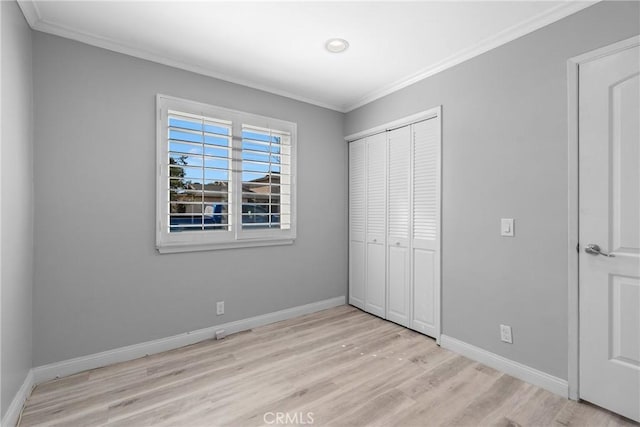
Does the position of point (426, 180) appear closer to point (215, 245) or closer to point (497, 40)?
point (497, 40)

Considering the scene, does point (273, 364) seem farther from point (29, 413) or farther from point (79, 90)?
point (79, 90)

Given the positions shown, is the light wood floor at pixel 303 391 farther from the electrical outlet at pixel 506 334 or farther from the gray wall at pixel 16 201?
the gray wall at pixel 16 201

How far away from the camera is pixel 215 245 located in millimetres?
2920

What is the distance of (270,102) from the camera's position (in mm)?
3303

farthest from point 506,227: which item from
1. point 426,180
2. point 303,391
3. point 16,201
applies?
point 16,201

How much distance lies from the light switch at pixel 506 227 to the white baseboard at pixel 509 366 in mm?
933

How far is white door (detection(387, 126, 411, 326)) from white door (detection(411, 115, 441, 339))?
86mm

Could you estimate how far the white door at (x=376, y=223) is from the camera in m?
3.42

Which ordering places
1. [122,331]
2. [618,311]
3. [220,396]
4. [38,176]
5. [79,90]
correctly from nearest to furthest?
1. [618,311]
2. [220,396]
3. [38,176]
4. [79,90]
5. [122,331]

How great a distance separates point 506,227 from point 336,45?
193cm

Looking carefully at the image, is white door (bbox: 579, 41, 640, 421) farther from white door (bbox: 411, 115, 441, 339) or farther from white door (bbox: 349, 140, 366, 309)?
white door (bbox: 349, 140, 366, 309)

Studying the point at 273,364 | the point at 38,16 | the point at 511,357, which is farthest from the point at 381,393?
the point at 38,16

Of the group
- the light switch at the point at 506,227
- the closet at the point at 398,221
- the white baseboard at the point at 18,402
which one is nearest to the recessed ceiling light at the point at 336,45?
the closet at the point at 398,221

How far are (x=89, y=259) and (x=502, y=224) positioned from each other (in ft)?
10.3
